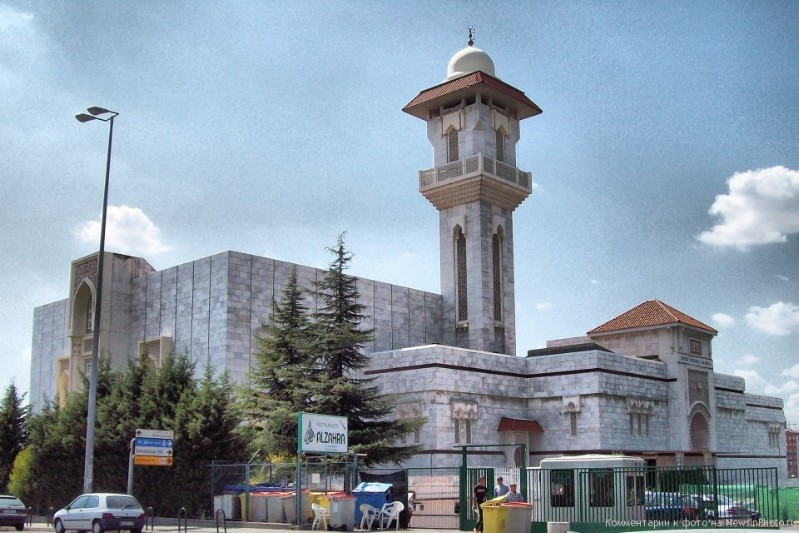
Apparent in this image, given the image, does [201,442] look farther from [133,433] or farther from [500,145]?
[500,145]

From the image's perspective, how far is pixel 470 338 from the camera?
51469mm

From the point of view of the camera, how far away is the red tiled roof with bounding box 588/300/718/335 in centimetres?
5197

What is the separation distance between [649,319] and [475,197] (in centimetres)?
1213

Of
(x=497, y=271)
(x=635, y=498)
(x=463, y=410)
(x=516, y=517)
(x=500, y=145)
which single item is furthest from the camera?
(x=500, y=145)

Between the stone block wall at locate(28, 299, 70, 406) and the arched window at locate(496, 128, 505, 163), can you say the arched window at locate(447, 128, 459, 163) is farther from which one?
the stone block wall at locate(28, 299, 70, 406)

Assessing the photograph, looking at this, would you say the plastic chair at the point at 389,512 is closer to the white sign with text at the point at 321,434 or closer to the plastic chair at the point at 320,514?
the plastic chair at the point at 320,514

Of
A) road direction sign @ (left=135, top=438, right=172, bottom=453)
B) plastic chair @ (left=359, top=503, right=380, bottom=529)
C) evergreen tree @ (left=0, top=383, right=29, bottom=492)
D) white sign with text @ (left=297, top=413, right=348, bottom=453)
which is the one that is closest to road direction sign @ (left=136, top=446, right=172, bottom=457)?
road direction sign @ (left=135, top=438, right=172, bottom=453)

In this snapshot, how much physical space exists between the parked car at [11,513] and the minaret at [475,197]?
88.7 feet

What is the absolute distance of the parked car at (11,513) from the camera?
29.2 meters

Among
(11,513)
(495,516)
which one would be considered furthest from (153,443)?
(495,516)

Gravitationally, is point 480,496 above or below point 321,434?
below

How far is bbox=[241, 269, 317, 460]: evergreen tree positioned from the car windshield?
6.50 metres

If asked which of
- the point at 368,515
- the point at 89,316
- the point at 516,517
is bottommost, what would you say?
the point at 368,515

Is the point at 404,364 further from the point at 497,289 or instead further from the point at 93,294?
the point at 93,294
